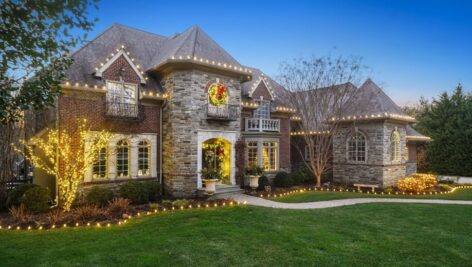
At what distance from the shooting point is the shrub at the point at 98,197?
11.4 metres

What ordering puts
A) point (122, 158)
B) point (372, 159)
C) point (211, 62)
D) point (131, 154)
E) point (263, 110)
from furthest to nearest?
point (263, 110) < point (372, 159) < point (211, 62) < point (131, 154) < point (122, 158)

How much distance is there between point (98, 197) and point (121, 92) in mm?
4868

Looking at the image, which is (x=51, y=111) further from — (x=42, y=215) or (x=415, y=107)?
(x=415, y=107)

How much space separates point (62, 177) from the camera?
1134cm

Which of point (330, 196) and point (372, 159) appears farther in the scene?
point (372, 159)

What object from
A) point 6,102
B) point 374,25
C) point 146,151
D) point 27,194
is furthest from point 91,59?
point 374,25

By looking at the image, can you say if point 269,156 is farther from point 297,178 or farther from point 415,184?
point 415,184

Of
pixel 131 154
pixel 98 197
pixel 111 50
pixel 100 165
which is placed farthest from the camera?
pixel 111 50

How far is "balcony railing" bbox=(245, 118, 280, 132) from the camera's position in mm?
17094

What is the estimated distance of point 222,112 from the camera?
A: 48.6ft

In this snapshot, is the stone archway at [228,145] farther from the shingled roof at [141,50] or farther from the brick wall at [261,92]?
the brick wall at [261,92]

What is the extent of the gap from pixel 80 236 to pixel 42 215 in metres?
3.52

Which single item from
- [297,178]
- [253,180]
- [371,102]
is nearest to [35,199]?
[253,180]

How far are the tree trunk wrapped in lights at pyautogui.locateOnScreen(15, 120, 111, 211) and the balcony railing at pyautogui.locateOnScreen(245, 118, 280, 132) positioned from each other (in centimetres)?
805
